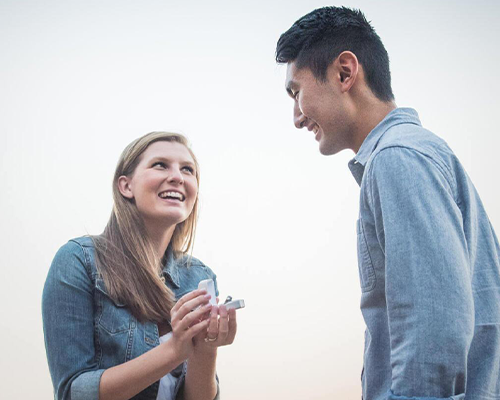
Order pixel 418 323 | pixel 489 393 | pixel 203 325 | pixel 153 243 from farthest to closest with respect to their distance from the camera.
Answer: pixel 153 243, pixel 203 325, pixel 489 393, pixel 418 323

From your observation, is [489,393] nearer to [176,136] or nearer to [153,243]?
[153,243]

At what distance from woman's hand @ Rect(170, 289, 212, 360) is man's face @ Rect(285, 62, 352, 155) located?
2.21 feet

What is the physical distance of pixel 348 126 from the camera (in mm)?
1484

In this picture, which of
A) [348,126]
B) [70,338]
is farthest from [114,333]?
[348,126]

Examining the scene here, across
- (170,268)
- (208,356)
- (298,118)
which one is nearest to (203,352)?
(208,356)

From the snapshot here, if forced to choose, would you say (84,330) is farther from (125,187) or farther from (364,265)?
(364,265)

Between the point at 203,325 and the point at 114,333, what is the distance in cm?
37

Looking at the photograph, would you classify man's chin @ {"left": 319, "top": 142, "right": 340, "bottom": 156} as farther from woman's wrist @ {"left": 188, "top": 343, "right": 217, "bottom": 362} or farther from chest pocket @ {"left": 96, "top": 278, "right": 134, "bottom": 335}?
chest pocket @ {"left": 96, "top": 278, "right": 134, "bottom": 335}

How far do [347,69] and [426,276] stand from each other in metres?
0.83

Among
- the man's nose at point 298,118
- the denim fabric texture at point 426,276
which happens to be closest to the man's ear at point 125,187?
the man's nose at point 298,118

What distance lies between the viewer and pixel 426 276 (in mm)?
918

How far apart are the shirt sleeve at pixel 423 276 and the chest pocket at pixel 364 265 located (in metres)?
Result: 0.10

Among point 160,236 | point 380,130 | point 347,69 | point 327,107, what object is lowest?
point 160,236

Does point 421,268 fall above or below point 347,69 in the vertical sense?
below
